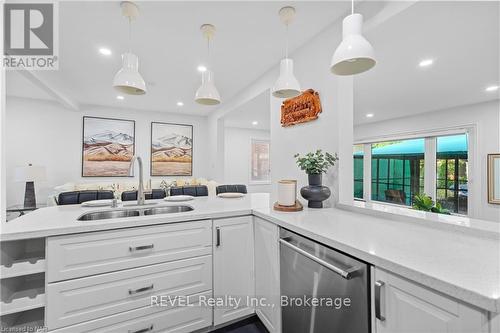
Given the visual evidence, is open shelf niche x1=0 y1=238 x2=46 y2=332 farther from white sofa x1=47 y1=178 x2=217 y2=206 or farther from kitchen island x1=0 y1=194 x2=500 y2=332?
white sofa x1=47 y1=178 x2=217 y2=206

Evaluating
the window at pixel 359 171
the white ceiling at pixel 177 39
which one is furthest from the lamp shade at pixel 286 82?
the window at pixel 359 171

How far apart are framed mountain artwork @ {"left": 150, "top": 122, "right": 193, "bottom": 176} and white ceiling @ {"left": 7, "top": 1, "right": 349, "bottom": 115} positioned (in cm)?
177

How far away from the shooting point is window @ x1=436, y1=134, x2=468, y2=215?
4270 mm

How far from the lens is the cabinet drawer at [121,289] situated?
3.92ft

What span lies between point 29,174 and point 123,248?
12.2 ft

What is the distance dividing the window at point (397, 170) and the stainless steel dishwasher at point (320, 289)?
17.4 ft

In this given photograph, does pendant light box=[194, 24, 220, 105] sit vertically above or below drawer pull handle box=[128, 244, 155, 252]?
above

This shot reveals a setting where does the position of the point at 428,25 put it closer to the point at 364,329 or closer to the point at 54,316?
the point at 364,329

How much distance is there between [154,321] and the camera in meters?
1.42

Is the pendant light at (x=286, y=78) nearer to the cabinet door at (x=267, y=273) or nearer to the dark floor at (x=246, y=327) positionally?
the cabinet door at (x=267, y=273)

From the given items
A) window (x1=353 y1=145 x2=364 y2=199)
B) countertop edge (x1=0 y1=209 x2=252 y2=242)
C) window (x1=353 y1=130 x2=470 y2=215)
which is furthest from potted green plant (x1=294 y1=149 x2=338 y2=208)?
window (x1=353 y1=145 x2=364 y2=199)

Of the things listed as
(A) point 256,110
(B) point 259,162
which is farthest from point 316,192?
(B) point 259,162

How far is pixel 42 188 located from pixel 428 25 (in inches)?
250

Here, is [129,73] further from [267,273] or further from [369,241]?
[369,241]
